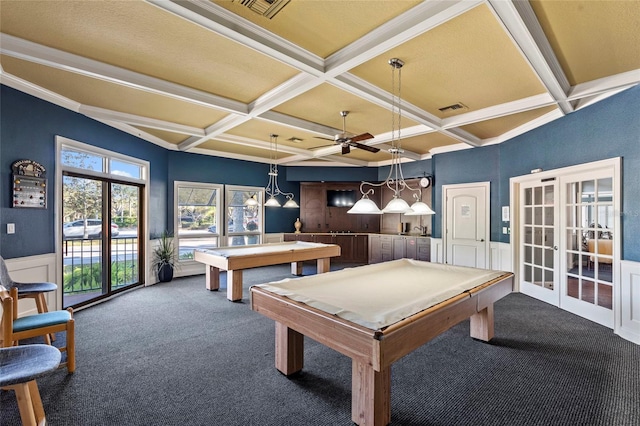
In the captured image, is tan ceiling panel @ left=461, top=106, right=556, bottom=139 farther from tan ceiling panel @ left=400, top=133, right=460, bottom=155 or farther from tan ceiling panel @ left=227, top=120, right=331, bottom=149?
tan ceiling panel @ left=227, top=120, right=331, bottom=149

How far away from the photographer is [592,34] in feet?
7.89

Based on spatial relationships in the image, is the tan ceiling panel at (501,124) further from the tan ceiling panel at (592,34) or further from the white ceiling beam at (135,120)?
the white ceiling beam at (135,120)

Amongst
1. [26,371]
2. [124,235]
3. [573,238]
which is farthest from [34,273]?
[573,238]

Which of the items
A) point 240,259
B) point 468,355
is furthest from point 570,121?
point 240,259

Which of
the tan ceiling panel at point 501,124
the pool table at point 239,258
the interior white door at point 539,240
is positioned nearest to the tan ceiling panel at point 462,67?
the tan ceiling panel at point 501,124

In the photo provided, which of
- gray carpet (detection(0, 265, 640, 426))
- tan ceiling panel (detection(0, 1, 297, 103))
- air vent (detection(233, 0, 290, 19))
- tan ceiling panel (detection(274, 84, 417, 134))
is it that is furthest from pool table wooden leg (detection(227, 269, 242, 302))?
air vent (detection(233, 0, 290, 19))

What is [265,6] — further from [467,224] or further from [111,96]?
[467,224]

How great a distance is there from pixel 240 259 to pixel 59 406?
2.56 metres

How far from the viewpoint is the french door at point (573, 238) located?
11.9ft

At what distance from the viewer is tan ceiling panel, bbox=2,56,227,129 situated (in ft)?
10.0

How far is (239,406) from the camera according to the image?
84.4 inches

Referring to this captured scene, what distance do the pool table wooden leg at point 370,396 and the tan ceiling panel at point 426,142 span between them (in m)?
4.51

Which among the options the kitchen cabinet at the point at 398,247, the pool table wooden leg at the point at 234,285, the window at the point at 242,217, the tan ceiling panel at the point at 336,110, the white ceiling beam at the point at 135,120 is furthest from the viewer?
the window at the point at 242,217

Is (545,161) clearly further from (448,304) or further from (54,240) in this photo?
(54,240)
